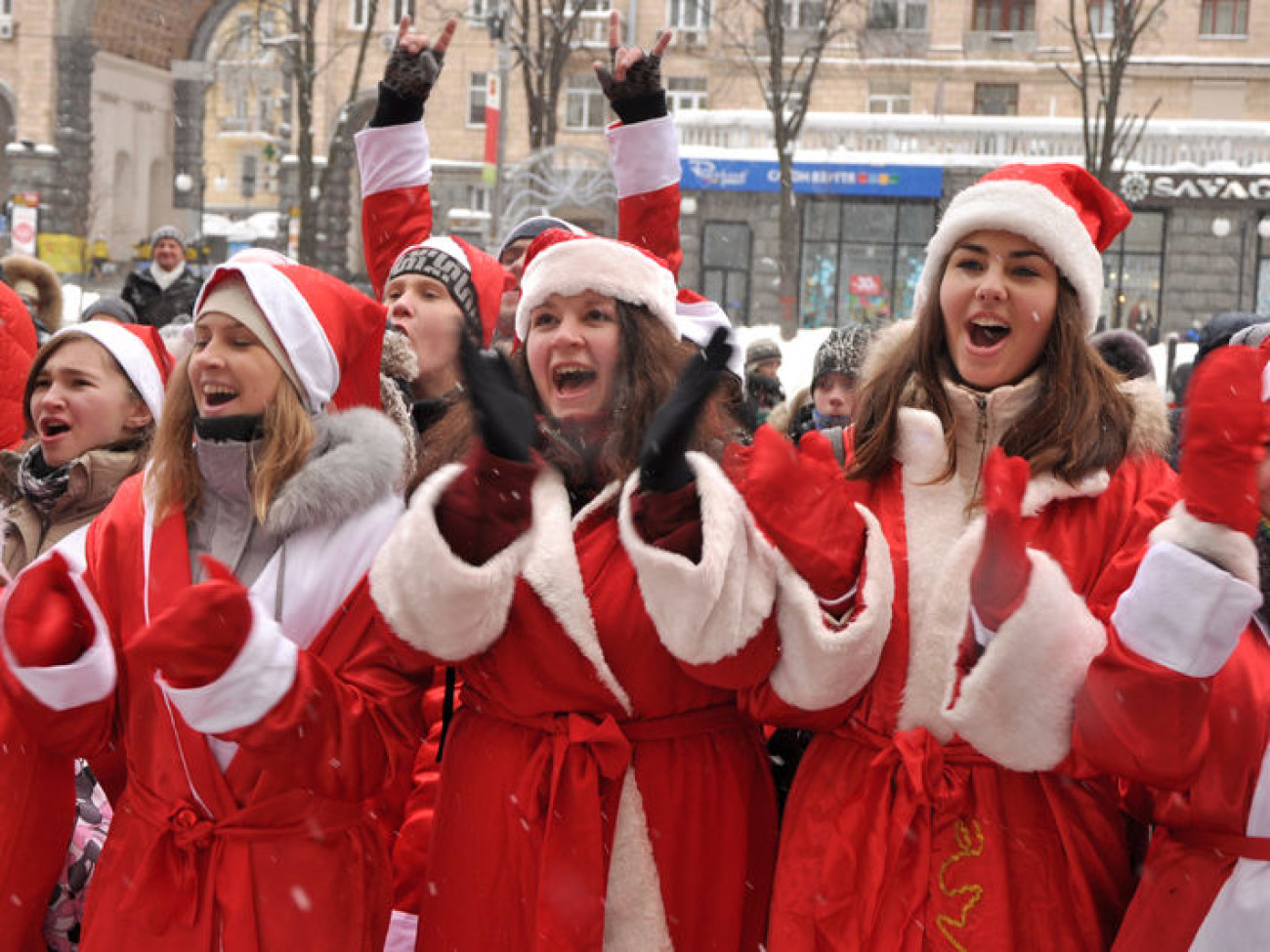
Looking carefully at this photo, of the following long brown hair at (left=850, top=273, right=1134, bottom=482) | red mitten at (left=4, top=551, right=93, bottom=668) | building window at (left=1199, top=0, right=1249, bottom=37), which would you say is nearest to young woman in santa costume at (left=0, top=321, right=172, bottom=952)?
red mitten at (left=4, top=551, right=93, bottom=668)

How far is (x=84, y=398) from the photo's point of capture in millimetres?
3797

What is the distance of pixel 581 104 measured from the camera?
36938mm

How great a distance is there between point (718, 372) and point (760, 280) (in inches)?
1081

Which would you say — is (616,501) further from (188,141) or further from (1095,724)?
(188,141)

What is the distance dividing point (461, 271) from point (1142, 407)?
2.56 metres

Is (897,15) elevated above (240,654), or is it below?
above

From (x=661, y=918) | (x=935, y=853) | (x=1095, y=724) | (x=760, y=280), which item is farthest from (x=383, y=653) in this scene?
(x=760, y=280)

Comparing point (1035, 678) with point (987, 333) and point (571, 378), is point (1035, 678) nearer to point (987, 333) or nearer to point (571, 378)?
point (987, 333)

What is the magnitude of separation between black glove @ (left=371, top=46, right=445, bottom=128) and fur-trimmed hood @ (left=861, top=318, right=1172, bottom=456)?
7.56 ft

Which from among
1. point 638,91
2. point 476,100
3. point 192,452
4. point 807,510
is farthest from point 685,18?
point 807,510

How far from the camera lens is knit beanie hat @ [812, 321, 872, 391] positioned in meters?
6.50

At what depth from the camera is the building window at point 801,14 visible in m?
33.4

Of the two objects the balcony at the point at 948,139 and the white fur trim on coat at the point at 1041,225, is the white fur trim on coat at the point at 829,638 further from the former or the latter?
the balcony at the point at 948,139

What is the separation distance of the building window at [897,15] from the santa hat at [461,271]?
1220 inches
